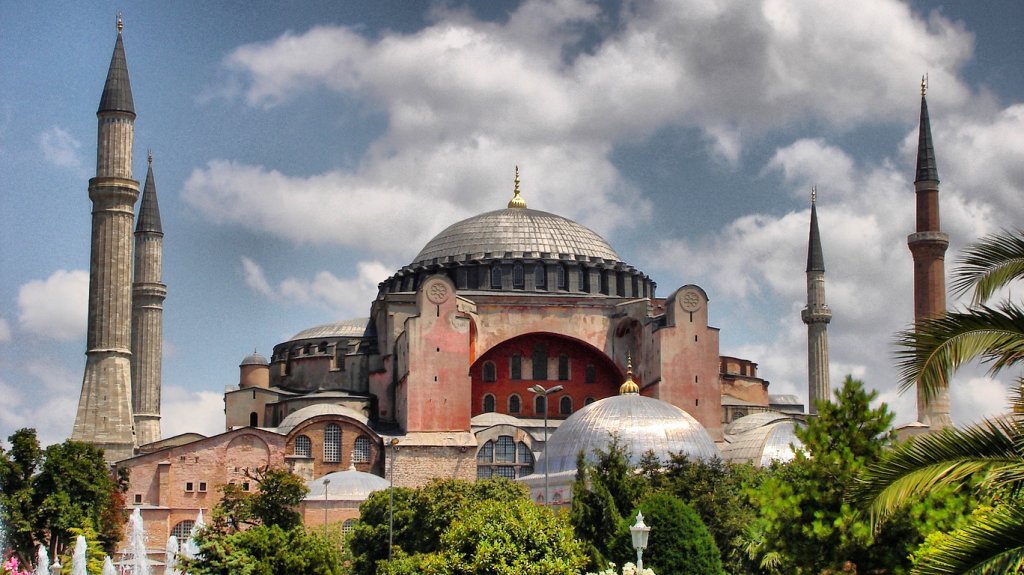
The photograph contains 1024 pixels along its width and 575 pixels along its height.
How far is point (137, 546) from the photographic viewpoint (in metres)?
37.1

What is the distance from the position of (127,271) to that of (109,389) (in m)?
3.71

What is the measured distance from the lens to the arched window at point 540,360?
4650cm

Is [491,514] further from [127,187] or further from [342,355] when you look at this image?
[342,355]

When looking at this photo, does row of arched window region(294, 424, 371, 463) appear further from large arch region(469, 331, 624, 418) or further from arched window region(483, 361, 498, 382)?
arched window region(483, 361, 498, 382)

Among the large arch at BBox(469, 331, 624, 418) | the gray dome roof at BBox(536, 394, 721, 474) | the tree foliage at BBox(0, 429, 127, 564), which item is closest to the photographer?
the tree foliage at BBox(0, 429, 127, 564)

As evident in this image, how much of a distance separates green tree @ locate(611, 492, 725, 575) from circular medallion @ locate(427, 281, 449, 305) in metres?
18.9

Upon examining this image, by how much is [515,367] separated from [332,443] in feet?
24.6

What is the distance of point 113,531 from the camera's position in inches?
1382

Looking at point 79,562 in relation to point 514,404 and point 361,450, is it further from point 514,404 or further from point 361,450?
point 514,404

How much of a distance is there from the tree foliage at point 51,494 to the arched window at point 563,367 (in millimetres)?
16554

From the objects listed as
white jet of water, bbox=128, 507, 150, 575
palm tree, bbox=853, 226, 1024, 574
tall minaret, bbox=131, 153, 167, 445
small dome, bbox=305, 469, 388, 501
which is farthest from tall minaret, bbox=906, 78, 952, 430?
palm tree, bbox=853, 226, 1024, 574

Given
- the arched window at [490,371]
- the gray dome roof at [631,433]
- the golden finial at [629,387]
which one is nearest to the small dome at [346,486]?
the gray dome roof at [631,433]

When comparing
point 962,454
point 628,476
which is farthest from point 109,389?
point 962,454

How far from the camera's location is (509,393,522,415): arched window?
151 ft
